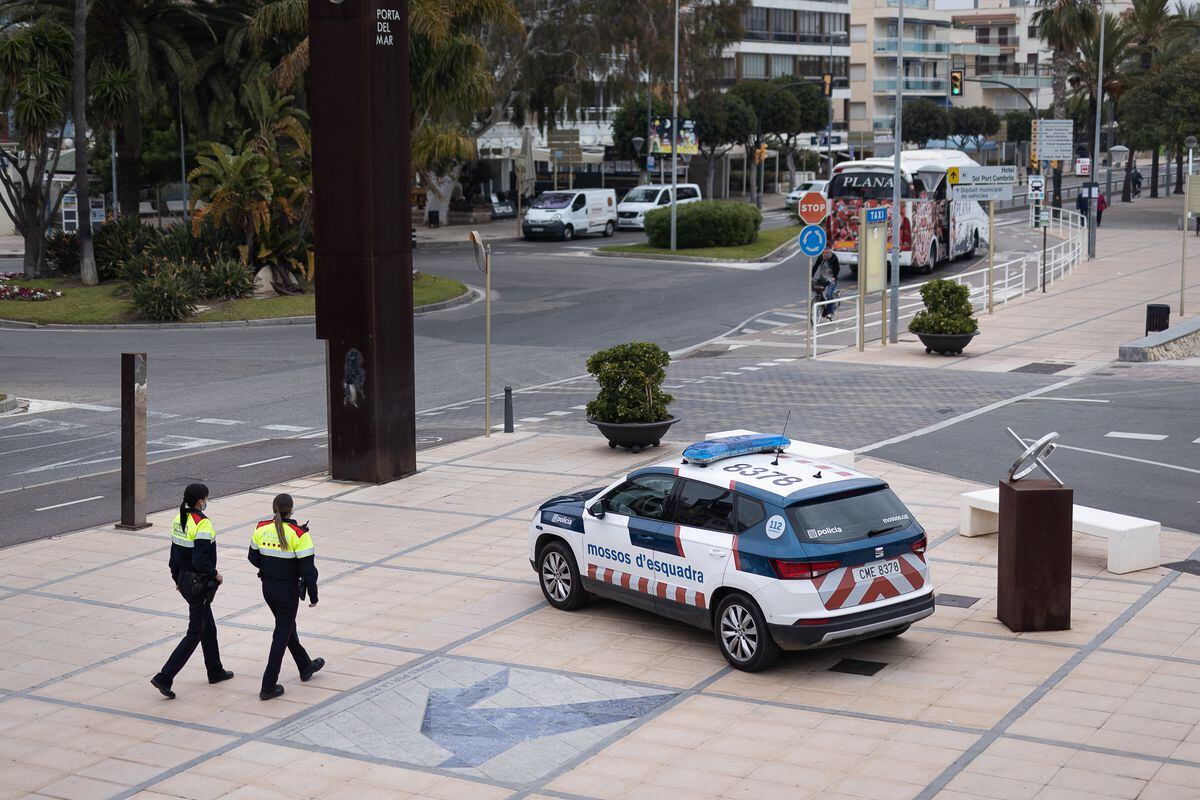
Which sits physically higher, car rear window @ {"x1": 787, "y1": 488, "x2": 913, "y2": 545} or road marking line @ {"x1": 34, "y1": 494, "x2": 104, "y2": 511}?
car rear window @ {"x1": 787, "y1": 488, "x2": 913, "y2": 545}

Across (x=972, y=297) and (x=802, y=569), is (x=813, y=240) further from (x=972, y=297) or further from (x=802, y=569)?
(x=802, y=569)

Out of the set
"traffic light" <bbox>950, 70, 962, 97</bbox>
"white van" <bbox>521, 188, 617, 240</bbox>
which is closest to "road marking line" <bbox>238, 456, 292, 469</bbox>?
"traffic light" <bbox>950, 70, 962, 97</bbox>

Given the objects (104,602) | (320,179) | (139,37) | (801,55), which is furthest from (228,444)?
(801,55)

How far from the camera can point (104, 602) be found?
1286 cm

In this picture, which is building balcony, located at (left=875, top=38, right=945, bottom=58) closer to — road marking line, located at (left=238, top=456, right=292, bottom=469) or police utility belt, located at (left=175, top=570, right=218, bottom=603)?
road marking line, located at (left=238, top=456, right=292, bottom=469)

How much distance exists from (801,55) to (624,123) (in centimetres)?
2495

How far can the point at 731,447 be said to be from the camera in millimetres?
11453

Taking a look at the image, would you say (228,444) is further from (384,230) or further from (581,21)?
(581,21)

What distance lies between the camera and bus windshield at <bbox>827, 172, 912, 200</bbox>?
144 feet

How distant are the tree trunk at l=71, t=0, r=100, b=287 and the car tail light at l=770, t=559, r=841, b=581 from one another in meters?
30.6

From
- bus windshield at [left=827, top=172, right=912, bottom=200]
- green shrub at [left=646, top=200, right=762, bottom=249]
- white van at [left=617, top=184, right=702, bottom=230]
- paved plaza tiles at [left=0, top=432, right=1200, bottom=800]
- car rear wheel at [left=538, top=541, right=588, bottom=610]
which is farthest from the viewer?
white van at [left=617, top=184, right=702, bottom=230]

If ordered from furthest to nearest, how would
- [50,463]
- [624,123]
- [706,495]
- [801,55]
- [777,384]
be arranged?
[801,55], [624,123], [777,384], [50,463], [706,495]

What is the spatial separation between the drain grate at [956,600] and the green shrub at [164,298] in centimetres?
2551

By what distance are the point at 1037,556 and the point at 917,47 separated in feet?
→ 369
